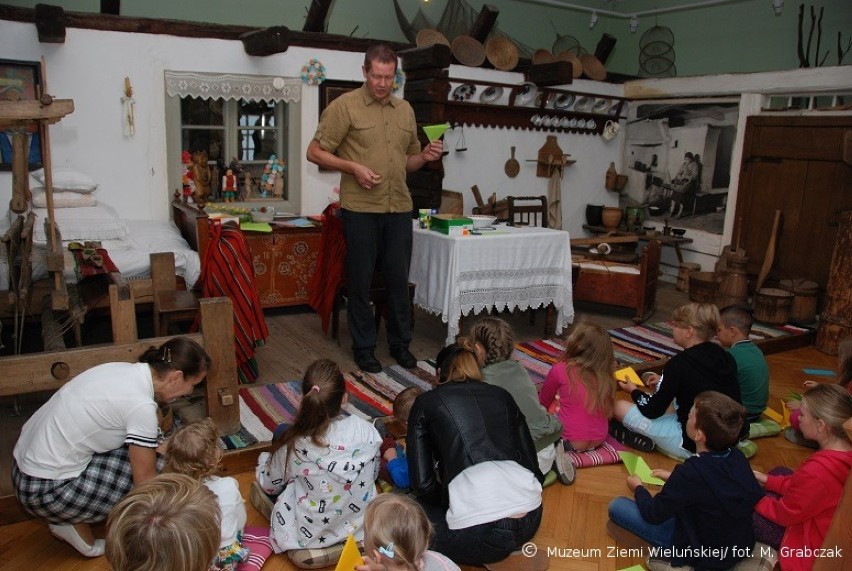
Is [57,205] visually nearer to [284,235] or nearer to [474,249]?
Result: [284,235]

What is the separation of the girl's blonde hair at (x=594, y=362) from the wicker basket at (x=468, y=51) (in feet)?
14.8

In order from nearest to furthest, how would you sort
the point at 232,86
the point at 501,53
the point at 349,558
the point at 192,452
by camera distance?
the point at 349,558 → the point at 192,452 → the point at 232,86 → the point at 501,53

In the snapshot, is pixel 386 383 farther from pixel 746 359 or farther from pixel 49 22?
pixel 49 22

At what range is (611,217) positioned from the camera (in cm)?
854

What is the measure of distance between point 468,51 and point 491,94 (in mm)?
535

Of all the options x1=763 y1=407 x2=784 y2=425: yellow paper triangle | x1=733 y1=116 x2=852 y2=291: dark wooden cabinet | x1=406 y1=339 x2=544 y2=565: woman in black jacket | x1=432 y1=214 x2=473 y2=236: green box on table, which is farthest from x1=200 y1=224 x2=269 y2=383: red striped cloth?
x1=733 y1=116 x2=852 y2=291: dark wooden cabinet

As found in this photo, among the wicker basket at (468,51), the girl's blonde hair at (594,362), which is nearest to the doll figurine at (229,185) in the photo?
the wicker basket at (468,51)

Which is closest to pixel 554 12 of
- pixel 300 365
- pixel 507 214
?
pixel 507 214

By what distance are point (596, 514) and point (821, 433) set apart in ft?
3.24

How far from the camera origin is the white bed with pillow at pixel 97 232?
5.00 m

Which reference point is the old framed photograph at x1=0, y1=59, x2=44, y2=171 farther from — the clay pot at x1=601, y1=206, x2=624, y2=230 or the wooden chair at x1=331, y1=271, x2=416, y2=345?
the clay pot at x1=601, y1=206, x2=624, y2=230

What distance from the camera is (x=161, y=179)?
20.2ft

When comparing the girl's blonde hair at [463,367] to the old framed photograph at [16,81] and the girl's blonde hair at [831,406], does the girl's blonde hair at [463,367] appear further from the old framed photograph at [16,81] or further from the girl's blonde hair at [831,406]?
the old framed photograph at [16,81]

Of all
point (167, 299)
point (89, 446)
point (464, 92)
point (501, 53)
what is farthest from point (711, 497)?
point (501, 53)
